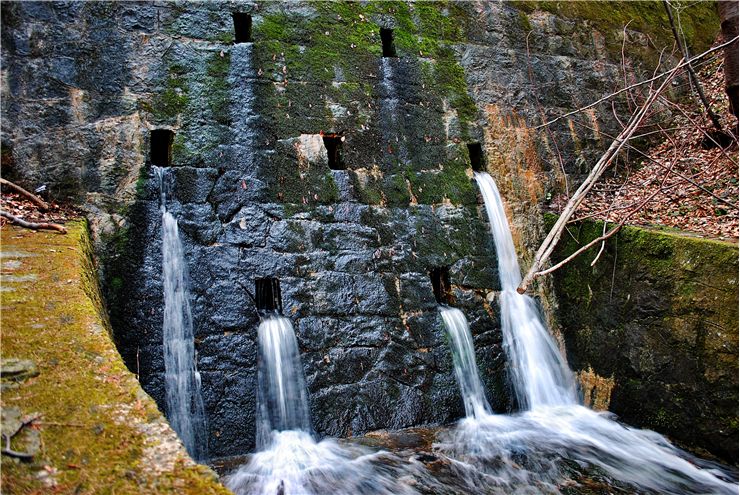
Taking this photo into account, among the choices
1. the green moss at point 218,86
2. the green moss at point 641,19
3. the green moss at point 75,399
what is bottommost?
the green moss at point 75,399

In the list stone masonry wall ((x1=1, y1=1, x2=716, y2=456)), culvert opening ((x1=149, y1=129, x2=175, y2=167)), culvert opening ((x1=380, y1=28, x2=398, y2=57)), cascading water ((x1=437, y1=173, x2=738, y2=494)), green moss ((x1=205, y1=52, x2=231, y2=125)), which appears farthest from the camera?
culvert opening ((x1=380, y1=28, x2=398, y2=57))

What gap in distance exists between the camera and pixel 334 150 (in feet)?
19.1

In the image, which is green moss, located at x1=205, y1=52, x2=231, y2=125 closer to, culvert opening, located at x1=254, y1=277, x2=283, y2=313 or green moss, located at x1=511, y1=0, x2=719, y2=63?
culvert opening, located at x1=254, y1=277, x2=283, y2=313

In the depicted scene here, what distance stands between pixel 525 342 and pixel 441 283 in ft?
3.94

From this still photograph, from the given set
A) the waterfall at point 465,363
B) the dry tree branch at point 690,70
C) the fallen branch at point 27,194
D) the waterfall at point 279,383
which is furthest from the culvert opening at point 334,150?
the dry tree branch at point 690,70

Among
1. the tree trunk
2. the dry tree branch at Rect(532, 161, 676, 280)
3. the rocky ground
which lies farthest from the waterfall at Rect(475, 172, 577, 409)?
the tree trunk

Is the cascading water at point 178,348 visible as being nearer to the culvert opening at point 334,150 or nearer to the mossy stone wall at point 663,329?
the culvert opening at point 334,150

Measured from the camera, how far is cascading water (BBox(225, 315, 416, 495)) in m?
3.77

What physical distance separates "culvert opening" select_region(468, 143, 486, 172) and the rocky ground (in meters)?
1.10

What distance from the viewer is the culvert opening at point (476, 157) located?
6517 mm

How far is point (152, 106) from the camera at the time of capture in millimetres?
5160

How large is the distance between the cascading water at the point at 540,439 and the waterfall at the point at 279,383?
1383 millimetres

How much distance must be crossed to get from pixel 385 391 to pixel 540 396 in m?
1.86

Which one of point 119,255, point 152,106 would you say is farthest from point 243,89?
point 119,255
